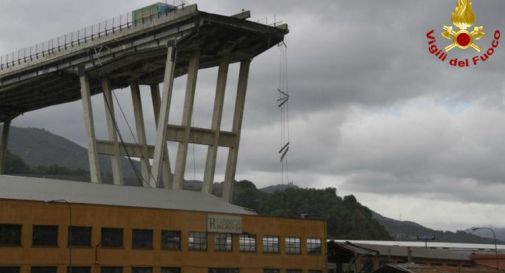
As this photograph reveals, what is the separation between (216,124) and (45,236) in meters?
32.7

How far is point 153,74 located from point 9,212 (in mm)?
43316

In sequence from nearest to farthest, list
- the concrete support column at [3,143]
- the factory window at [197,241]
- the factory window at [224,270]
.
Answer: the factory window at [197,241], the factory window at [224,270], the concrete support column at [3,143]

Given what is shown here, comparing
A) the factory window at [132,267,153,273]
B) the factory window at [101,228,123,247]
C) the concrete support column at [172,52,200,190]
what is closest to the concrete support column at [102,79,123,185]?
the concrete support column at [172,52,200,190]

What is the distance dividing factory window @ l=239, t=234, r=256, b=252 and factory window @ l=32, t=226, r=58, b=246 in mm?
19952

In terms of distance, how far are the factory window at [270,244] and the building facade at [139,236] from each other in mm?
105

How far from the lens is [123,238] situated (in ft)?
202

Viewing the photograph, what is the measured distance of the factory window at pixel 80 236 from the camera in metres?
58.3

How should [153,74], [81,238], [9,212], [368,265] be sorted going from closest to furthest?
[9,212], [81,238], [368,265], [153,74]

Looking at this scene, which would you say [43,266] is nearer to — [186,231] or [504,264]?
[186,231]

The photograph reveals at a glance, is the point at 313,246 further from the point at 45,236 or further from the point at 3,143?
the point at 3,143

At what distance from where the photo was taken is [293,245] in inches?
2933

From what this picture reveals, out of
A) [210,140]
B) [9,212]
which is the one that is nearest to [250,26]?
[210,140]

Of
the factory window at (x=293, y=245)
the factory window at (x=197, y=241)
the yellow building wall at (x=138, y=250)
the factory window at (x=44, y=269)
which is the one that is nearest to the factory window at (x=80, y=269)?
the yellow building wall at (x=138, y=250)

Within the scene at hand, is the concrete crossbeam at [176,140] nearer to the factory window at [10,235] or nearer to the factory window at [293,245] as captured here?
the factory window at [293,245]
